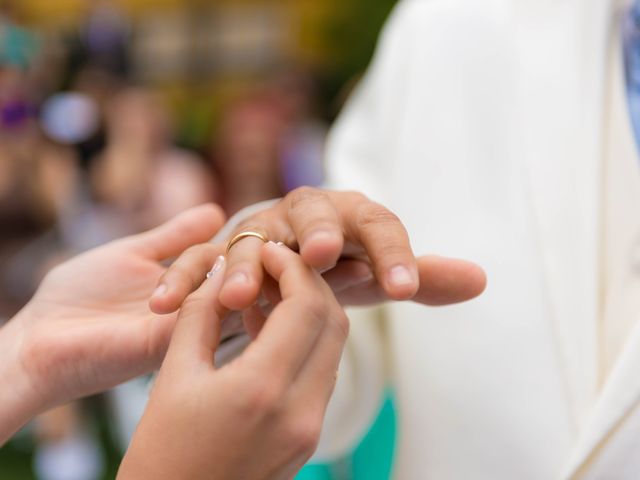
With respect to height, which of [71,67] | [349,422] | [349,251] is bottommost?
[71,67]

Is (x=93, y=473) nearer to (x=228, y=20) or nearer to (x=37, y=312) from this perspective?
(x=37, y=312)

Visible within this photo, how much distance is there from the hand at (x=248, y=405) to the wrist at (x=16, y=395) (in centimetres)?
29

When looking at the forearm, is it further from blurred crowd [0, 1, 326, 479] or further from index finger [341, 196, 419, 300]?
blurred crowd [0, 1, 326, 479]

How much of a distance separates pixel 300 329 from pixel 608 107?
65 centimetres

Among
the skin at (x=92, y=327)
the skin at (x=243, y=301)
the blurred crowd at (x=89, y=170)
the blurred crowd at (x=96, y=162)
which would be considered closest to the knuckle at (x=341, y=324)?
the skin at (x=243, y=301)

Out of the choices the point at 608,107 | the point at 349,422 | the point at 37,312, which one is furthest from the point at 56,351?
the point at 608,107

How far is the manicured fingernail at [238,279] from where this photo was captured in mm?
789

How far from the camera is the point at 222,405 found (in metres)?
0.71

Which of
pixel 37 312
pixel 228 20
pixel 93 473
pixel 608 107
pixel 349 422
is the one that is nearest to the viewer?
pixel 37 312

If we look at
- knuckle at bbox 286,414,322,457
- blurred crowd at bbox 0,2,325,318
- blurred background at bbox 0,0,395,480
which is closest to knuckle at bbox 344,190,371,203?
knuckle at bbox 286,414,322,457

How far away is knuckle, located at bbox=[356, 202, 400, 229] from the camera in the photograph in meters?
0.88

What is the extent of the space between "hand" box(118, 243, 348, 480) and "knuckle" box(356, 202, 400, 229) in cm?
14

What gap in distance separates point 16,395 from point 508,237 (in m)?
0.64

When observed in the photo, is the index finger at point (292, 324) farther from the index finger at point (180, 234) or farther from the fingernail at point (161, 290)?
the index finger at point (180, 234)
